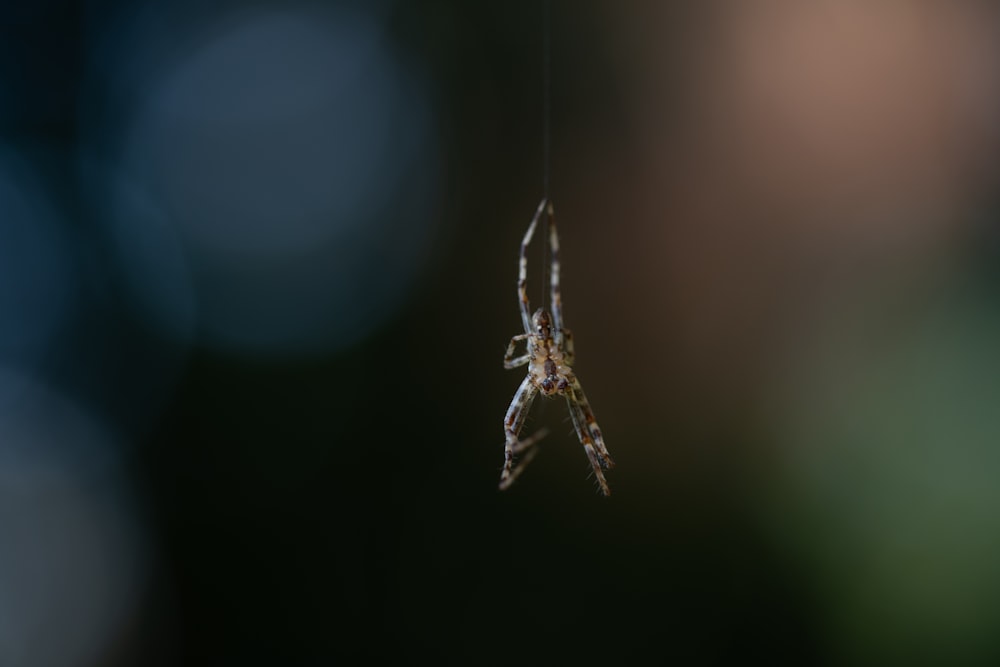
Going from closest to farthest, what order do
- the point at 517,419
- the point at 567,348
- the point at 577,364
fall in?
the point at 567,348, the point at 517,419, the point at 577,364

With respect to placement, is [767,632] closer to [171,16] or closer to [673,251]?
[673,251]

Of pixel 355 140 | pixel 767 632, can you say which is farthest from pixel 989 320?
pixel 355 140

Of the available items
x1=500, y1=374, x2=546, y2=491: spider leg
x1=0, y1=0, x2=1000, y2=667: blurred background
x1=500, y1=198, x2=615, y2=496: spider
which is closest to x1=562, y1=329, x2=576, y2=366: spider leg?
x1=500, y1=198, x2=615, y2=496: spider

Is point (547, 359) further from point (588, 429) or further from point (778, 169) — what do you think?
point (778, 169)

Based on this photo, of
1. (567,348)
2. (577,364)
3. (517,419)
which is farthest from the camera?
(577,364)

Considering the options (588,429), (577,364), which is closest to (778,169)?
(577,364)

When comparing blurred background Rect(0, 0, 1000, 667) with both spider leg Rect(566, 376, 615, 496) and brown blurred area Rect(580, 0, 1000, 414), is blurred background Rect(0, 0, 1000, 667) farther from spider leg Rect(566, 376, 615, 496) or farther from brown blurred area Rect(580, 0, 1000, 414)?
spider leg Rect(566, 376, 615, 496)
